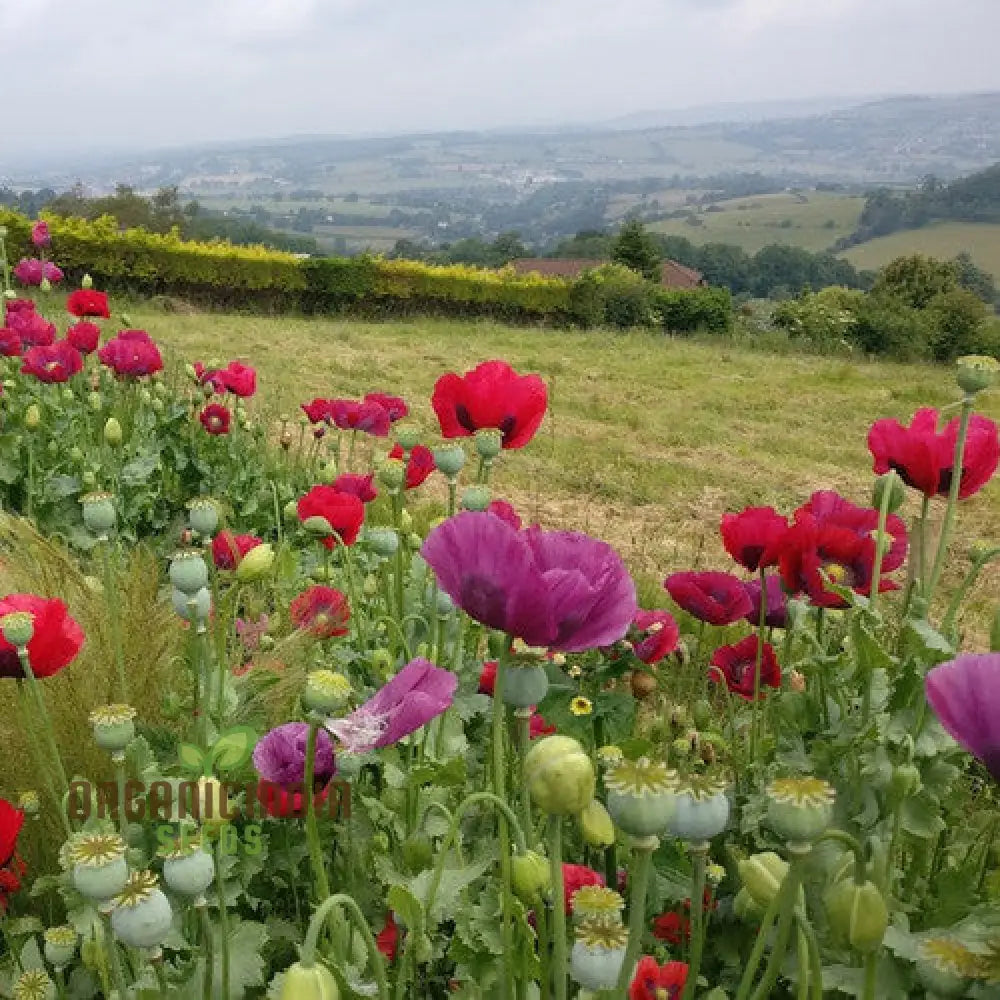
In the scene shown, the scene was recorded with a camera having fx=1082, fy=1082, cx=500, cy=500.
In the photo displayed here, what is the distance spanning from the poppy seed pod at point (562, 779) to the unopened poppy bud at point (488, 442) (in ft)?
2.82

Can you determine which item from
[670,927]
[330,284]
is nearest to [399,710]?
[670,927]

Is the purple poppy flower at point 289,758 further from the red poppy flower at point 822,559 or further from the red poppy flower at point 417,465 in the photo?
the red poppy flower at point 417,465

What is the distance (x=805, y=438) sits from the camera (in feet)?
33.0

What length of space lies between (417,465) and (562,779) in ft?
5.24

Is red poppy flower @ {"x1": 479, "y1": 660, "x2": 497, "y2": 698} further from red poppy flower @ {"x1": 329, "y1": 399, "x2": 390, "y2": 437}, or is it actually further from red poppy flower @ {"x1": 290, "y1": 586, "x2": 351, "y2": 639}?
red poppy flower @ {"x1": 329, "y1": 399, "x2": 390, "y2": 437}

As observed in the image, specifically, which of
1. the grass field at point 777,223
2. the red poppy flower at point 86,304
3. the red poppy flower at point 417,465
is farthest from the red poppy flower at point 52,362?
the grass field at point 777,223

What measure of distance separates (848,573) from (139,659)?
1267 mm

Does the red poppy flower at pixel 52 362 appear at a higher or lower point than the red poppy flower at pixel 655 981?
higher

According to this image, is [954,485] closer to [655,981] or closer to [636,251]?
[655,981]

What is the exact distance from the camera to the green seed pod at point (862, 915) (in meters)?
0.77

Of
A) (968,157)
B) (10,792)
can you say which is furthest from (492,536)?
(968,157)

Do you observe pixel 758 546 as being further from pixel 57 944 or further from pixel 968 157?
pixel 968 157

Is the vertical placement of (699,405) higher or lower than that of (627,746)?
lower

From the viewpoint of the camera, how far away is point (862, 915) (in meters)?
0.77
